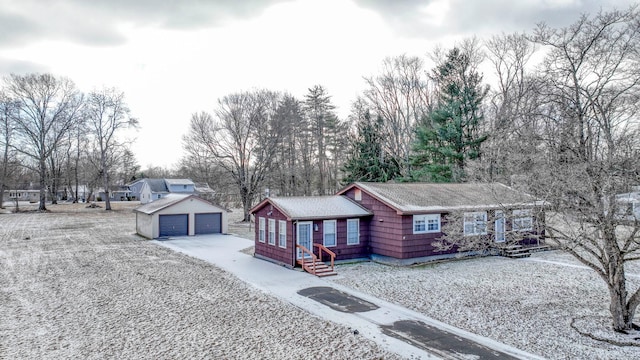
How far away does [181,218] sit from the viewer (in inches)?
1025

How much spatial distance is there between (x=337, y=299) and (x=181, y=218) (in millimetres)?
17698

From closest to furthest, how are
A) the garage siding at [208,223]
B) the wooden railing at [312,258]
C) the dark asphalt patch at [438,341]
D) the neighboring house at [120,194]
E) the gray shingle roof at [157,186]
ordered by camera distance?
the dark asphalt patch at [438,341]
the wooden railing at [312,258]
the garage siding at [208,223]
the gray shingle roof at [157,186]
the neighboring house at [120,194]

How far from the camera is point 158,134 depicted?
46.2 metres

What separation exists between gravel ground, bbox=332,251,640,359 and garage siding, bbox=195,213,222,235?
45.0 feet

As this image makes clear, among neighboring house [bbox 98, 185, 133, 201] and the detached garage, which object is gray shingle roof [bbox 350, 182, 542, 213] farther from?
neighboring house [bbox 98, 185, 133, 201]

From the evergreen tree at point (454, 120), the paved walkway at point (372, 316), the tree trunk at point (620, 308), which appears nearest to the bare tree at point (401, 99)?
the evergreen tree at point (454, 120)

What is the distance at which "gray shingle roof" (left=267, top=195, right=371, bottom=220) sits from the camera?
15844mm

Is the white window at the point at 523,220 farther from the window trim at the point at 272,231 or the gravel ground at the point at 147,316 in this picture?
the window trim at the point at 272,231

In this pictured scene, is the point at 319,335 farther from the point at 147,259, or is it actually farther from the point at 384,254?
the point at 147,259

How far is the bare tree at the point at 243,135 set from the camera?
3234 cm

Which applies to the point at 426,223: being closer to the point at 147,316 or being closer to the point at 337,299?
the point at 337,299

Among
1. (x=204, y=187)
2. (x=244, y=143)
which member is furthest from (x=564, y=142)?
(x=204, y=187)

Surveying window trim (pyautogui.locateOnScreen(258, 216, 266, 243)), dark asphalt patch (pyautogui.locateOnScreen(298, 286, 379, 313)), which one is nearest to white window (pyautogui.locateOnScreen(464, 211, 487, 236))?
dark asphalt patch (pyautogui.locateOnScreen(298, 286, 379, 313))

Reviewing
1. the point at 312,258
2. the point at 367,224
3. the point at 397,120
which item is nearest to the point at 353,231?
the point at 367,224
